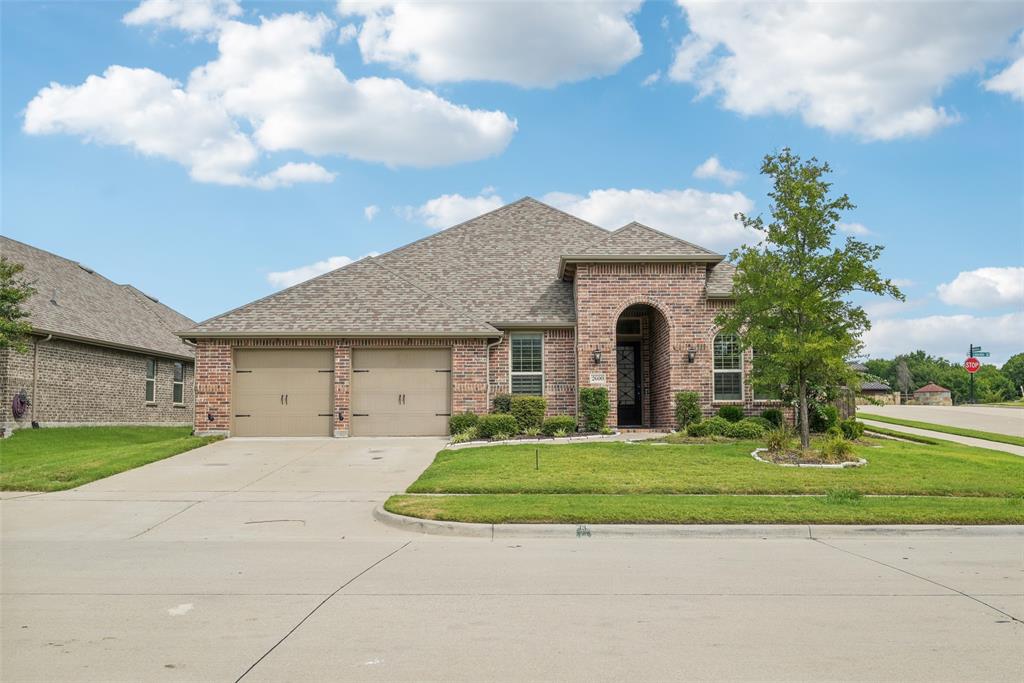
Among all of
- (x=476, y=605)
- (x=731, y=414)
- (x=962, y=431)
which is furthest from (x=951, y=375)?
(x=476, y=605)

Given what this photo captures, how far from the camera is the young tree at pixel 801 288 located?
56.5 ft

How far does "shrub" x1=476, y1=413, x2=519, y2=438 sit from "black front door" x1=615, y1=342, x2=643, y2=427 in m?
5.63

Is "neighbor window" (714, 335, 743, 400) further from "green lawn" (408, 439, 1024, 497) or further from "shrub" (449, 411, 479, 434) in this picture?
"shrub" (449, 411, 479, 434)

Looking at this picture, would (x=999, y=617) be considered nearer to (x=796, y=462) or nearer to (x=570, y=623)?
(x=570, y=623)

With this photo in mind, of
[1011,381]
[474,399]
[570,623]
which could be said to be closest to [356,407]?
[474,399]

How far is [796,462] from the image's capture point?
54.2 feet

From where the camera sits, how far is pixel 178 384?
33031mm

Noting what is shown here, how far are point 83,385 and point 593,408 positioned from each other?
16438 millimetres

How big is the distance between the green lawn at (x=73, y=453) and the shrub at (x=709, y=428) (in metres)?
12.3

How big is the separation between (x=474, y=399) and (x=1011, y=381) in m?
116

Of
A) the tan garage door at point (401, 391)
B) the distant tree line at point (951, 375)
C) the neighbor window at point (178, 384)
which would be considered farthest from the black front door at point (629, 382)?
the distant tree line at point (951, 375)

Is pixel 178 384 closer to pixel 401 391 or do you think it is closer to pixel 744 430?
pixel 401 391

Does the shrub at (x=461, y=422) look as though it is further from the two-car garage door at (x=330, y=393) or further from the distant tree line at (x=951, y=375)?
the distant tree line at (x=951, y=375)

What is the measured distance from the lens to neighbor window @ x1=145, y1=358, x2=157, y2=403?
99.3 feet
